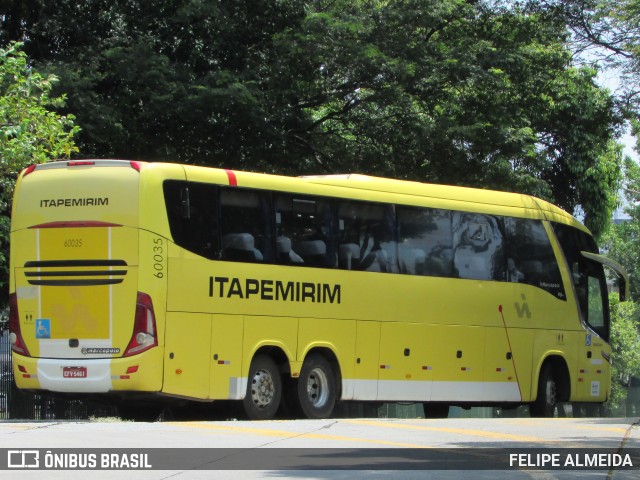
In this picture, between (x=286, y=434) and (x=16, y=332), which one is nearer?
(x=286, y=434)

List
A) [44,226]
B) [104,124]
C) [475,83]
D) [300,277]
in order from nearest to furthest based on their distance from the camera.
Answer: [44,226] → [300,277] → [104,124] → [475,83]

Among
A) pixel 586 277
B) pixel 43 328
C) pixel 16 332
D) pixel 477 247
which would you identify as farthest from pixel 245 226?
pixel 586 277

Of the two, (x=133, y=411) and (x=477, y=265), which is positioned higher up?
(x=477, y=265)

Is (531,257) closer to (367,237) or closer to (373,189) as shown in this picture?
(373,189)

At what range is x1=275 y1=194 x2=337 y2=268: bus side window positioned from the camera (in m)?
17.6

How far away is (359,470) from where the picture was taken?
376 inches

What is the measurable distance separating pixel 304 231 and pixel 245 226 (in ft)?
3.99

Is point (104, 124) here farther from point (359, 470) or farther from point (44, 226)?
point (359, 470)

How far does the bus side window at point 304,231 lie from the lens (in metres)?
17.6

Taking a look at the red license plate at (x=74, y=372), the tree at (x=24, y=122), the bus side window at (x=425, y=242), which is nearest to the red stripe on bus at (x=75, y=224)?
the red license plate at (x=74, y=372)

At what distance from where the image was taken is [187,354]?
52.9ft

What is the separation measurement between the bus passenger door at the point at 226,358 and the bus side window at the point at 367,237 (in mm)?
2424

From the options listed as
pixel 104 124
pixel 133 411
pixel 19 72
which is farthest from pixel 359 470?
pixel 104 124

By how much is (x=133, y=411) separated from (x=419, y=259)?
527cm
